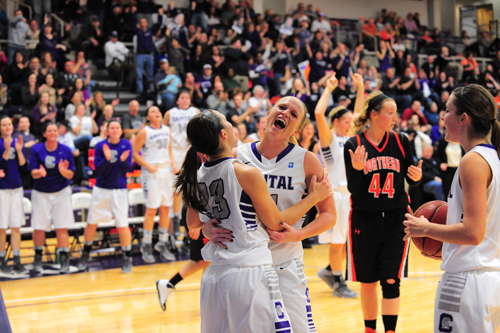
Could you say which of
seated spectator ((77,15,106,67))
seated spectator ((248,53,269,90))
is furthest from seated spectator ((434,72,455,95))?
seated spectator ((77,15,106,67))

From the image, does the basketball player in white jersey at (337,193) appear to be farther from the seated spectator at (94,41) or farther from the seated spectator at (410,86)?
the seated spectator at (410,86)

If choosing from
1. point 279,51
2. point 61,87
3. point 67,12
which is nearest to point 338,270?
point 61,87

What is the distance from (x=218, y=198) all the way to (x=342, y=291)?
3763 mm

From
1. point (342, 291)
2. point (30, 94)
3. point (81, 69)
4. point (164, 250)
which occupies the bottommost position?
point (342, 291)

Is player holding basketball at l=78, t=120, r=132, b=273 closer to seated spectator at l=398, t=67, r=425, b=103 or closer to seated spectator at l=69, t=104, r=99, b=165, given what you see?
seated spectator at l=69, t=104, r=99, b=165

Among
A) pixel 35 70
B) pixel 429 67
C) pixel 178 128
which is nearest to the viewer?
pixel 178 128

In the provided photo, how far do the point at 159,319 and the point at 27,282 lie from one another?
8.82ft

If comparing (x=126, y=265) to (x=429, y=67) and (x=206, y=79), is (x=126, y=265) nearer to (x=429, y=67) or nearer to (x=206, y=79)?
(x=206, y=79)

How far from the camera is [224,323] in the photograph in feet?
8.38

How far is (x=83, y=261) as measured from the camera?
24.8 ft

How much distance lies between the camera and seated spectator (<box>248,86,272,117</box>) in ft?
40.1

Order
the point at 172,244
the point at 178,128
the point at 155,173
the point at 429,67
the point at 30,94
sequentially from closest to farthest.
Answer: the point at 155,173, the point at 172,244, the point at 178,128, the point at 30,94, the point at 429,67

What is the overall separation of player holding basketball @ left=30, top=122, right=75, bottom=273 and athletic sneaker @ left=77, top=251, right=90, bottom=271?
18 centimetres

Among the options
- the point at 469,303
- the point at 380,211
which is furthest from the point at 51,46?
the point at 469,303
